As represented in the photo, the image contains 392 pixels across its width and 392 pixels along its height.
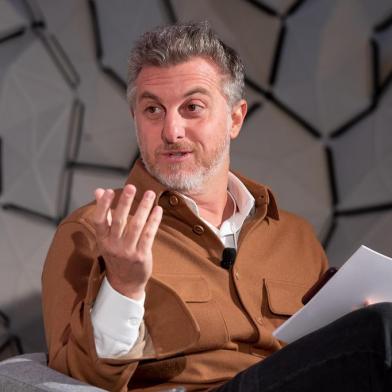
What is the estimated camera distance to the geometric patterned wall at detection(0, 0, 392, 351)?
260cm

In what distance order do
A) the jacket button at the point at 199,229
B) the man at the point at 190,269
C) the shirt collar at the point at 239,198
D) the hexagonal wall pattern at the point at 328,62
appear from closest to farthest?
1. the man at the point at 190,269
2. the jacket button at the point at 199,229
3. the shirt collar at the point at 239,198
4. the hexagonal wall pattern at the point at 328,62

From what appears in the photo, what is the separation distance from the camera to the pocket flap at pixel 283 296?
71.0 inches

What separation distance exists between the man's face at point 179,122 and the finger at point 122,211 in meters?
0.47

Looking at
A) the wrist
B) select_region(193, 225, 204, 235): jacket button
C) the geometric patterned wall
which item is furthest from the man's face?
the geometric patterned wall

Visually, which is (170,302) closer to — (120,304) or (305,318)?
(120,304)

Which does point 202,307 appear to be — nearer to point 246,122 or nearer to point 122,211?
point 122,211

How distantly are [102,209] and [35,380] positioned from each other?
1.20 feet

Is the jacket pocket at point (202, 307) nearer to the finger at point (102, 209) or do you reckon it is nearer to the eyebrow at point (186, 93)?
the finger at point (102, 209)

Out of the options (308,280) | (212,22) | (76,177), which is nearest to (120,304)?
(308,280)

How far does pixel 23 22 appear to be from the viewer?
8.64ft

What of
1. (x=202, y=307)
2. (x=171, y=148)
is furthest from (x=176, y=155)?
(x=202, y=307)

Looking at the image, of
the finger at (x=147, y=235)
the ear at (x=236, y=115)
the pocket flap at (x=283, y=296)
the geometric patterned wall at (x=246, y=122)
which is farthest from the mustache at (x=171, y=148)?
the geometric patterned wall at (x=246, y=122)

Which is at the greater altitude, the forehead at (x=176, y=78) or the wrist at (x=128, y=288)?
the forehead at (x=176, y=78)

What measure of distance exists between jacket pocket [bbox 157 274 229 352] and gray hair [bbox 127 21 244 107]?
19.0 inches
